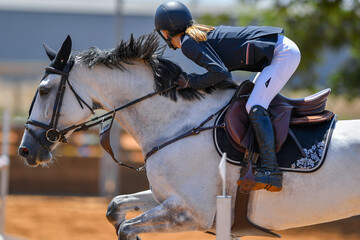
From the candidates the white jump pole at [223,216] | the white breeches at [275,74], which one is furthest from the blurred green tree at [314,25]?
the white jump pole at [223,216]

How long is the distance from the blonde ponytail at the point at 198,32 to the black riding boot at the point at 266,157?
66 cm

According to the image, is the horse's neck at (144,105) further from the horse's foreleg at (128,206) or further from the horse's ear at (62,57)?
the horse's foreleg at (128,206)

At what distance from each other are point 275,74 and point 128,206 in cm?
154

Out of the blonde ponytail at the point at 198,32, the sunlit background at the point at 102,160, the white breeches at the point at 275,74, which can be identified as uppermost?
the blonde ponytail at the point at 198,32

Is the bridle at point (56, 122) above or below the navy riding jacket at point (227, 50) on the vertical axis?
below

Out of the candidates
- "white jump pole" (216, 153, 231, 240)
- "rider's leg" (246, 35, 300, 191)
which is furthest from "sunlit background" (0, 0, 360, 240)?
"white jump pole" (216, 153, 231, 240)

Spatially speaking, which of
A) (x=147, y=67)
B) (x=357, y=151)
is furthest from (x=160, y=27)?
(x=357, y=151)

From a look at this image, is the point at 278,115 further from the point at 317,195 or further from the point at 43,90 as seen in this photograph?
the point at 43,90

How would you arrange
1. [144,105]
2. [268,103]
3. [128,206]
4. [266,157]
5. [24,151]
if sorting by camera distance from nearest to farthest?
[266,157], [268,103], [24,151], [144,105], [128,206]

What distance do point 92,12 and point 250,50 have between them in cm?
2251

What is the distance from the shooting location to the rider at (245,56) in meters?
3.49

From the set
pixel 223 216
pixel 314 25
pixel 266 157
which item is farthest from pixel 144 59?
pixel 314 25

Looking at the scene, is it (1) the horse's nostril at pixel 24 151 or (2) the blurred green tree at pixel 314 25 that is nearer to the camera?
(1) the horse's nostril at pixel 24 151

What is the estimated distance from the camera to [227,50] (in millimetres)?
3697
